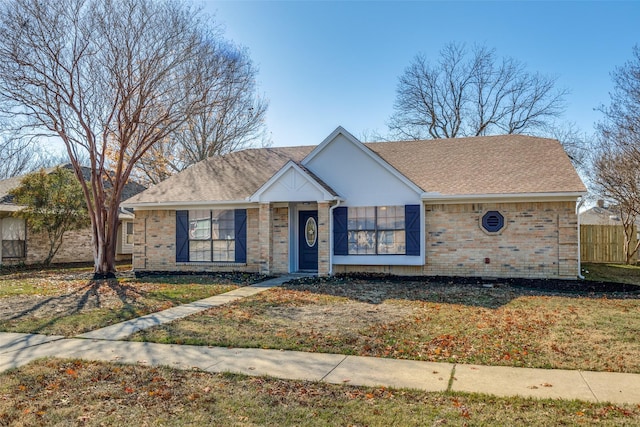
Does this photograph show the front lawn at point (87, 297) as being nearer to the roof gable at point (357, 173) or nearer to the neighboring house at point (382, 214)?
the neighboring house at point (382, 214)

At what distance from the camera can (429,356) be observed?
20.0ft

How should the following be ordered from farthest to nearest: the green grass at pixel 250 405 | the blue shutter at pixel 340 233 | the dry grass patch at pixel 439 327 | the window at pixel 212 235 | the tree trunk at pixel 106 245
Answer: the window at pixel 212 235 < the tree trunk at pixel 106 245 < the blue shutter at pixel 340 233 < the dry grass patch at pixel 439 327 < the green grass at pixel 250 405

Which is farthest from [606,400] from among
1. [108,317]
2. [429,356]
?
[108,317]

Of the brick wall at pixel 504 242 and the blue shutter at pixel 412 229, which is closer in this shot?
the brick wall at pixel 504 242

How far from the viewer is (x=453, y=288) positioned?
12.2m

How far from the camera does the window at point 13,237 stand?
20.5m

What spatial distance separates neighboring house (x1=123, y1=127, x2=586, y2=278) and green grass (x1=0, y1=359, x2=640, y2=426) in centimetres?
953

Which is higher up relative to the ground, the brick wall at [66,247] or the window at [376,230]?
the window at [376,230]

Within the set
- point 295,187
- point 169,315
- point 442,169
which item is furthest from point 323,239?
point 169,315

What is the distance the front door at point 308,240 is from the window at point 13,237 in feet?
43.3

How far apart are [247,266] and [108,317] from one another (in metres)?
7.26

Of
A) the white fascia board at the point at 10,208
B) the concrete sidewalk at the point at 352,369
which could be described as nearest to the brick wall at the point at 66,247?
the white fascia board at the point at 10,208

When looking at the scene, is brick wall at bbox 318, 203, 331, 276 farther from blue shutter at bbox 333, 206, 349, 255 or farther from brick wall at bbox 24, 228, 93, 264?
brick wall at bbox 24, 228, 93, 264

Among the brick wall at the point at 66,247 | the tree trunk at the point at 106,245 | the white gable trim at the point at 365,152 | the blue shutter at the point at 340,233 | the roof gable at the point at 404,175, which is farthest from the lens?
the brick wall at the point at 66,247
